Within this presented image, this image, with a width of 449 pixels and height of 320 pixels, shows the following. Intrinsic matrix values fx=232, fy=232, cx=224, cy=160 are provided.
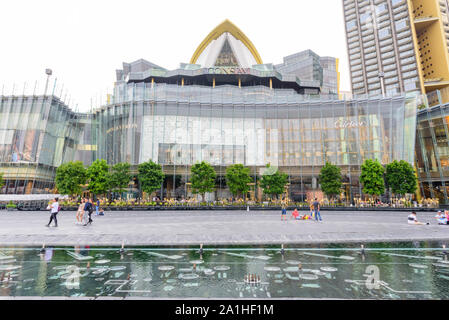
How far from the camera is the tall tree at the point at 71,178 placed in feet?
104

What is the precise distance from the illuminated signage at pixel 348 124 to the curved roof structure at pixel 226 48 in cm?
4867

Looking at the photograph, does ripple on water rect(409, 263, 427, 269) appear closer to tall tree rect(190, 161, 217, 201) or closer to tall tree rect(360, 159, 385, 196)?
tall tree rect(190, 161, 217, 201)

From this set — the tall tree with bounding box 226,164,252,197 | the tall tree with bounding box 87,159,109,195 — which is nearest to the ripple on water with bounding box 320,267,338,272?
the tall tree with bounding box 226,164,252,197

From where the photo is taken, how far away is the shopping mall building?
39156mm

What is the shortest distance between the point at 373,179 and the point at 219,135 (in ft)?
81.2

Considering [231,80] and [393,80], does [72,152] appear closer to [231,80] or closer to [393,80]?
[231,80]

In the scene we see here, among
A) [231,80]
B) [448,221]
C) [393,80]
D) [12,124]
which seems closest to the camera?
[448,221]

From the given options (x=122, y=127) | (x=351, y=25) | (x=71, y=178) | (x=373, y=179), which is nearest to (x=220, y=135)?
(x=122, y=127)

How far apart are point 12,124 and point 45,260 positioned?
5026cm

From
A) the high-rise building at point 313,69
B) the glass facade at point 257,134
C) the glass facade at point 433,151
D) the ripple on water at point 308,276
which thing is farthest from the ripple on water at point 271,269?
the high-rise building at point 313,69

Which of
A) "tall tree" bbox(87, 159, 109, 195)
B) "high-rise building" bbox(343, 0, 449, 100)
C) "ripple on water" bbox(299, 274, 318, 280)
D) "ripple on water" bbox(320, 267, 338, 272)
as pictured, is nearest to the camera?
"ripple on water" bbox(299, 274, 318, 280)

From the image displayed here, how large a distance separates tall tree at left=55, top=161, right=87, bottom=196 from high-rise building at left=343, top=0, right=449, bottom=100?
245 feet

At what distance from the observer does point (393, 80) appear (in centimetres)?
8406
